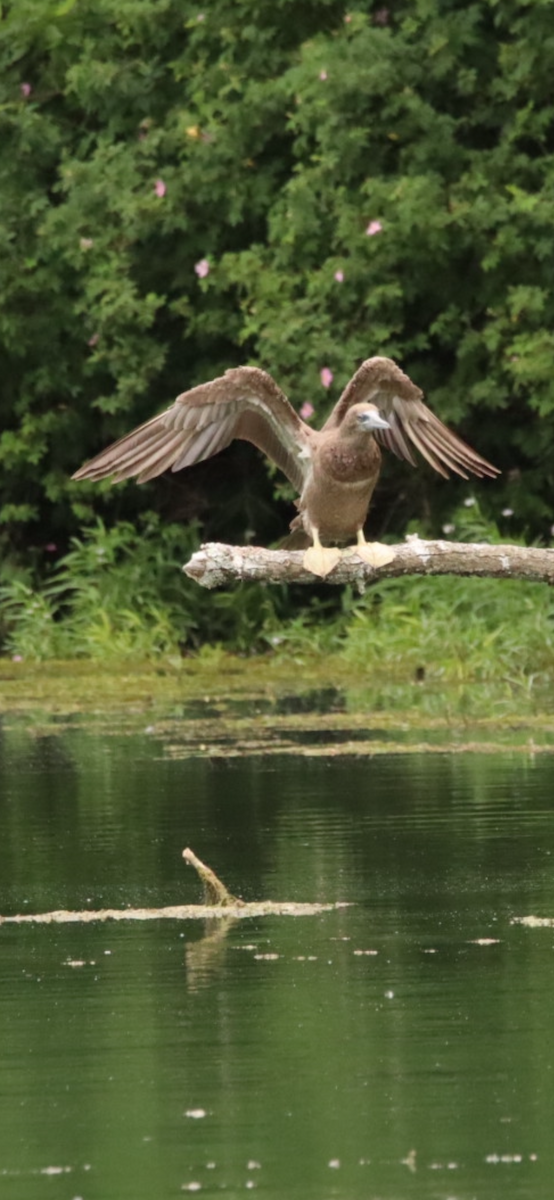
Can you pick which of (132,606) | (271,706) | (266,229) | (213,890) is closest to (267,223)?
(266,229)

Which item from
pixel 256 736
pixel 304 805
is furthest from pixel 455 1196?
pixel 256 736

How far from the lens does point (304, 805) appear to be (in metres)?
11.3

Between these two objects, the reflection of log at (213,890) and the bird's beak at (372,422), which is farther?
the reflection of log at (213,890)

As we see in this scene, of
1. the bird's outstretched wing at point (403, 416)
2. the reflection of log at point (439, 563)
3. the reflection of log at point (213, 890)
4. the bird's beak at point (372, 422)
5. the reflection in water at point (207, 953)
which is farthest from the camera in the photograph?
the bird's outstretched wing at point (403, 416)

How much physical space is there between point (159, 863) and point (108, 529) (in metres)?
8.60

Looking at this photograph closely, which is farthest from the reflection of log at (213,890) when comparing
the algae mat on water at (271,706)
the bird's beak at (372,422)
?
the algae mat on water at (271,706)

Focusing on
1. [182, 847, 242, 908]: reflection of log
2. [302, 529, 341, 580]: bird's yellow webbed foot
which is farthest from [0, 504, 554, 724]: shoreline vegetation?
[302, 529, 341, 580]: bird's yellow webbed foot

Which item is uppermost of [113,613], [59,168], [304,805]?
[59,168]

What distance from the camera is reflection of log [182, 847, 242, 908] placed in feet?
28.8

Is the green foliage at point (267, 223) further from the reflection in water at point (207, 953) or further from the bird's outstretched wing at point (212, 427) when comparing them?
the reflection in water at point (207, 953)

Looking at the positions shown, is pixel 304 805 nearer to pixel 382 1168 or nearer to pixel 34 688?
pixel 34 688

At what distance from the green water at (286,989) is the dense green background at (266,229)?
461 centimetres

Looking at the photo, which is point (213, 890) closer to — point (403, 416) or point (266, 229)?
point (403, 416)

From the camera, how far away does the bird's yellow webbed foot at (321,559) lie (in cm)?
788
